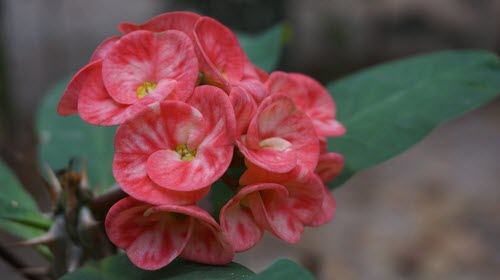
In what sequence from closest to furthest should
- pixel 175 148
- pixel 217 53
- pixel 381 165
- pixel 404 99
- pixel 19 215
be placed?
1. pixel 175 148
2. pixel 217 53
3. pixel 19 215
4. pixel 404 99
5. pixel 381 165

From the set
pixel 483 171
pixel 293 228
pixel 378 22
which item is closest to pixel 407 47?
pixel 378 22

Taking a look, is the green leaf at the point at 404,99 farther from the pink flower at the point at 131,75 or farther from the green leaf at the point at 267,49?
the pink flower at the point at 131,75

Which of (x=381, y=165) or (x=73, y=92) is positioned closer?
→ (x=73, y=92)

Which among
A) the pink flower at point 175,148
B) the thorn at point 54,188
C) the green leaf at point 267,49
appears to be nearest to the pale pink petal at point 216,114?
the pink flower at point 175,148

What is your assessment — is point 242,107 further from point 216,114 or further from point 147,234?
point 147,234

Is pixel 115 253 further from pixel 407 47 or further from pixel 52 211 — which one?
pixel 407 47

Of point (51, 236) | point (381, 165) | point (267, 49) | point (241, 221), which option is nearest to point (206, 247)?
point (241, 221)

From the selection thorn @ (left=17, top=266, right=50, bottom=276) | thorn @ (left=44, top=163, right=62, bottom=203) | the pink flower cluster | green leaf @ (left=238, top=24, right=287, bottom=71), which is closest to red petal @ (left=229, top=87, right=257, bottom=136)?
the pink flower cluster
